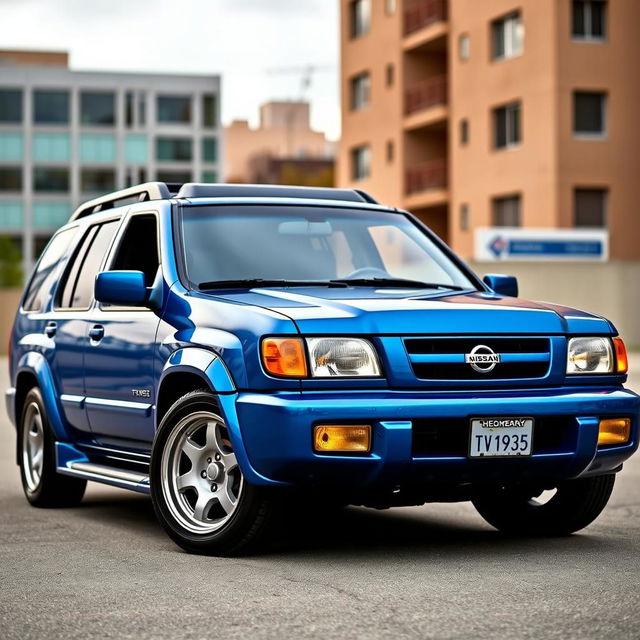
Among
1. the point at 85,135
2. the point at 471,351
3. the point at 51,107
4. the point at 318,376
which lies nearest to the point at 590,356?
the point at 471,351

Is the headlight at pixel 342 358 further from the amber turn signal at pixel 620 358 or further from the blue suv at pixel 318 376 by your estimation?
the amber turn signal at pixel 620 358

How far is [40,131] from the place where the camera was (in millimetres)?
86750

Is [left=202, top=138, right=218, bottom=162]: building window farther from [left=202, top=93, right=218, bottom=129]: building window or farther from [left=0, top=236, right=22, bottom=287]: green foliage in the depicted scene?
[left=0, top=236, right=22, bottom=287]: green foliage

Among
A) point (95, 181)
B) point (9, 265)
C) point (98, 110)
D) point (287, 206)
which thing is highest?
point (98, 110)

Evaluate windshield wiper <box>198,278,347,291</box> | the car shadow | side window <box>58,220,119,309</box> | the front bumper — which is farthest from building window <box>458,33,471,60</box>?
the front bumper

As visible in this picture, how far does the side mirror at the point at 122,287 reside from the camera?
744 cm

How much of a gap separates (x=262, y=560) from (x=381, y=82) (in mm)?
46284

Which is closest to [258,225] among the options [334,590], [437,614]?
[334,590]

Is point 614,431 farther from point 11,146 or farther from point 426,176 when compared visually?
point 11,146

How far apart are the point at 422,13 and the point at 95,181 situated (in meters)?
41.5

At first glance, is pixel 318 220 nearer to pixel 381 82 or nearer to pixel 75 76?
pixel 381 82

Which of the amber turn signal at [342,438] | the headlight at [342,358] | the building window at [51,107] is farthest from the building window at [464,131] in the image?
the building window at [51,107]

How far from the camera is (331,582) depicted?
19.9ft

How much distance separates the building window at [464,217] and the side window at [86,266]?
37.0 meters
